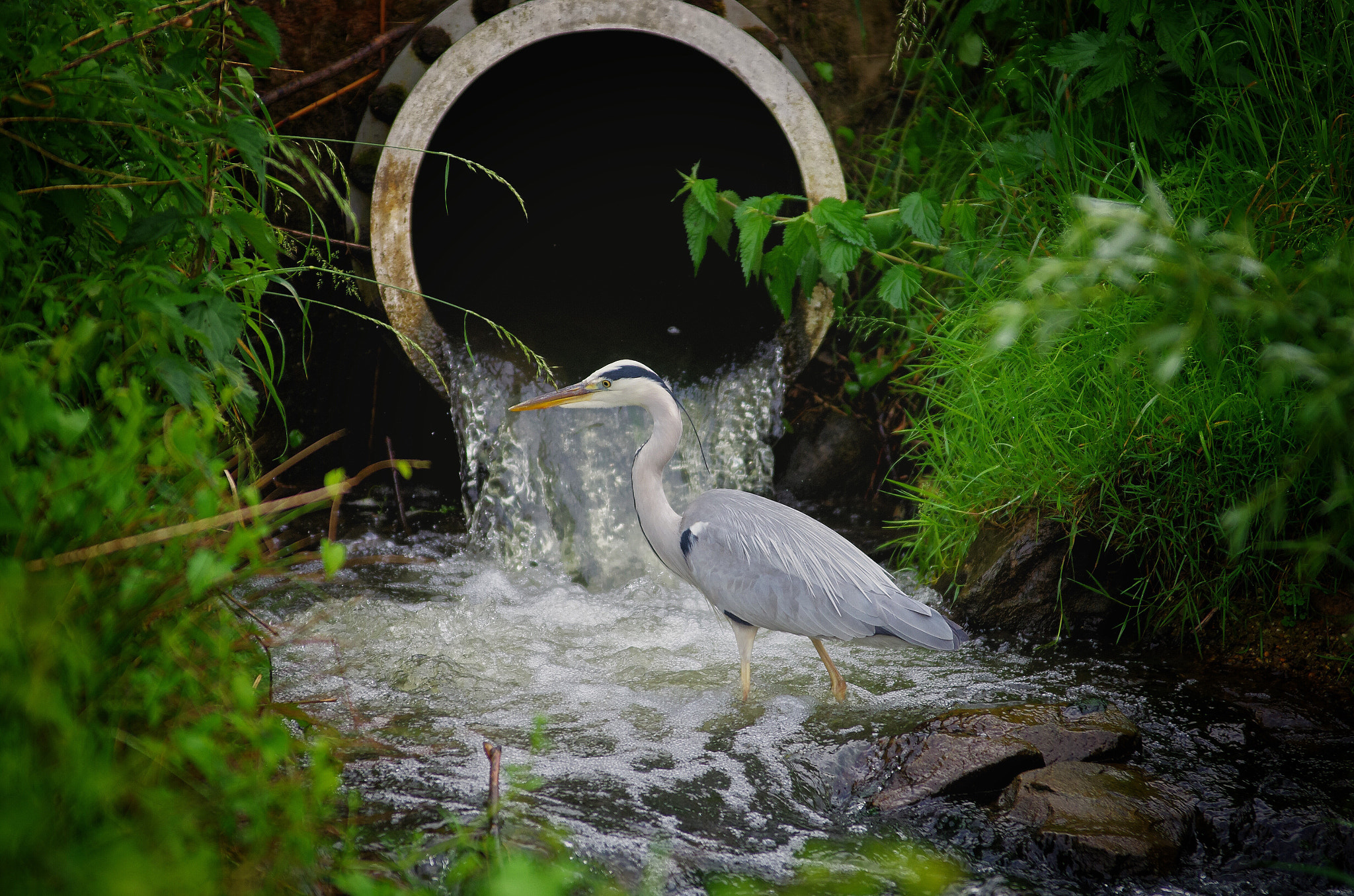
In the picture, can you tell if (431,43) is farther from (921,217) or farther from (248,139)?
(248,139)

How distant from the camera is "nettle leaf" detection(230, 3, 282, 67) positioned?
1.77 metres

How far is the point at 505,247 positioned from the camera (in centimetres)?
507

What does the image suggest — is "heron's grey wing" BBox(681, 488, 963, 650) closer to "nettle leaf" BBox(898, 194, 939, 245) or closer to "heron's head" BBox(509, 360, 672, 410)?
"heron's head" BBox(509, 360, 672, 410)

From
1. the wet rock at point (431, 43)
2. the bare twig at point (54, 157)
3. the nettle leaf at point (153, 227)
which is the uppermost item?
the wet rock at point (431, 43)

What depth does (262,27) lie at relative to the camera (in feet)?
6.04

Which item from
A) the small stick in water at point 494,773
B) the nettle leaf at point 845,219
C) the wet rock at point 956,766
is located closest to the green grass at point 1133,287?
the nettle leaf at point 845,219

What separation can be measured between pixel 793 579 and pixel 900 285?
1.54 meters

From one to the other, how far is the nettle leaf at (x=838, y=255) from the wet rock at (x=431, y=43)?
200 centimetres

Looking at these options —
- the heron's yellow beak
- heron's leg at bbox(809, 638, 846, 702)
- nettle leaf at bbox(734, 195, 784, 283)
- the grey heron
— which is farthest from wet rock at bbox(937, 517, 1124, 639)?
the heron's yellow beak

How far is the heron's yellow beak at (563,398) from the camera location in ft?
10.9

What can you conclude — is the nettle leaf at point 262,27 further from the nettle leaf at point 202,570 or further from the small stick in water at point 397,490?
the small stick in water at point 397,490

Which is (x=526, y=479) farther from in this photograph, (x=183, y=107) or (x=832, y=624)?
(x=183, y=107)

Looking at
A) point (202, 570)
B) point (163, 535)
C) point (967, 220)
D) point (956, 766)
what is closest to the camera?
point (202, 570)

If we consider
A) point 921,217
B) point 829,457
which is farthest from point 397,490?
point 921,217
